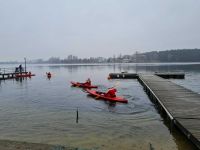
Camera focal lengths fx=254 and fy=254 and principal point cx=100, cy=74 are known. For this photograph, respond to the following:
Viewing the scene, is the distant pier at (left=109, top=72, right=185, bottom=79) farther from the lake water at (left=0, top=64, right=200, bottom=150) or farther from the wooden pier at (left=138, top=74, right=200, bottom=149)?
the wooden pier at (left=138, top=74, right=200, bottom=149)

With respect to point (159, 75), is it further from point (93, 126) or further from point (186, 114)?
point (186, 114)

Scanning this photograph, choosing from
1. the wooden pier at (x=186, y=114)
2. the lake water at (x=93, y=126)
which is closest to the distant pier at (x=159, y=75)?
the lake water at (x=93, y=126)

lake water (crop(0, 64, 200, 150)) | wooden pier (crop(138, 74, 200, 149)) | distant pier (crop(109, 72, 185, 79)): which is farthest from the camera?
distant pier (crop(109, 72, 185, 79))

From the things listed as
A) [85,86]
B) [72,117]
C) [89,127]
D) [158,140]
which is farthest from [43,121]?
[85,86]

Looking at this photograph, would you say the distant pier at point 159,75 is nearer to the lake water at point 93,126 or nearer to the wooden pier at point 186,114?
the lake water at point 93,126

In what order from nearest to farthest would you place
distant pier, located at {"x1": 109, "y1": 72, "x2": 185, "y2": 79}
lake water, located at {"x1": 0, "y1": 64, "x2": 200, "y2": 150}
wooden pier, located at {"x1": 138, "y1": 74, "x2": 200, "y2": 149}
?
wooden pier, located at {"x1": 138, "y1": 74, "x2": 200, "y2": 149}, lake water, located at {"x1": 0, "y1": 64, "x2": 200, "y2": 150}, distant pier, located at {"x1": 109, "y1": 72, "x2": 185, "y2": 79}

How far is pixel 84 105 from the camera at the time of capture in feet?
70.1

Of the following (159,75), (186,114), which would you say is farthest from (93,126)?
(159,75)

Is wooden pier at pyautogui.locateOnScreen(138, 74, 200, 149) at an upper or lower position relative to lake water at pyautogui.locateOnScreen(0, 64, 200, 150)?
upper

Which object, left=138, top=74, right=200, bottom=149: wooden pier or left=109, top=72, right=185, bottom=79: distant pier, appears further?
left=109, top=72, right=185, bottom=79: distant pier

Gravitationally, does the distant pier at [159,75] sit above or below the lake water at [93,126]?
above

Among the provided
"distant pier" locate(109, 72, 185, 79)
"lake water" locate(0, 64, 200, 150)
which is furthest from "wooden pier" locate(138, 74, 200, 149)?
"distant pier" locate(109, 72, 185, 79)

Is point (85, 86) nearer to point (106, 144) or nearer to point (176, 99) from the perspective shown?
point (176, 99)

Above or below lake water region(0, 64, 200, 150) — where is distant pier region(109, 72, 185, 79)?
above
